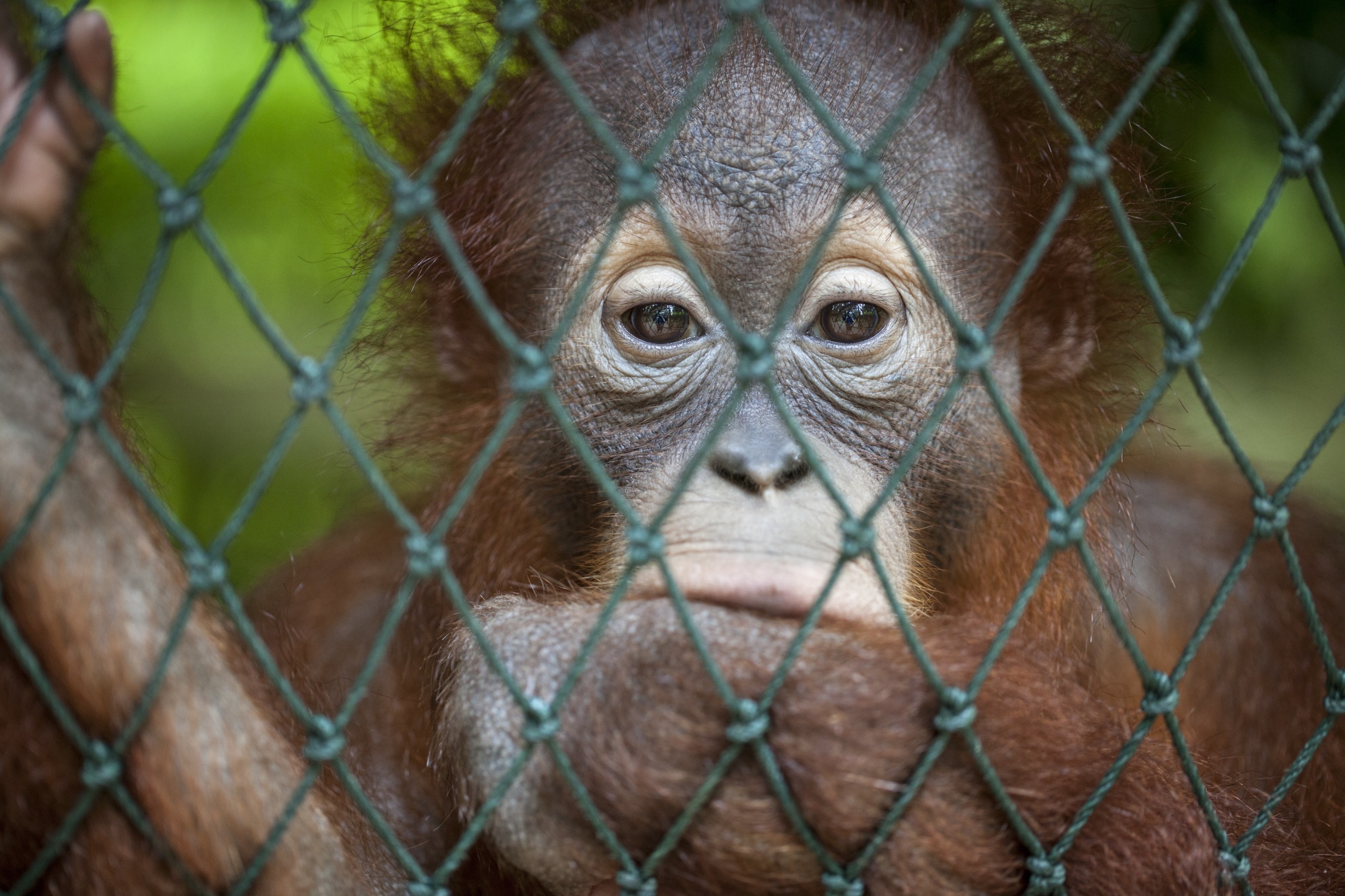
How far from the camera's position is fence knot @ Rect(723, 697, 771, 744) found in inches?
46.1

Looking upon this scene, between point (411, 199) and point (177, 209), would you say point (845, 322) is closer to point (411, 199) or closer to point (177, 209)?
point (411, 199)

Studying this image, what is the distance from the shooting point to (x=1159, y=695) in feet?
4.20

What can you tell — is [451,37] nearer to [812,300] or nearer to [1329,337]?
[812,300]

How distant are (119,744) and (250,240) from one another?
9.96ft

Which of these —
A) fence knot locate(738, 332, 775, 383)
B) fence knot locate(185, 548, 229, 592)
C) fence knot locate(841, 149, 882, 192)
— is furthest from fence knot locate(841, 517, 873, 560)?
→ fence knot locate(185, 548, 229, 592)

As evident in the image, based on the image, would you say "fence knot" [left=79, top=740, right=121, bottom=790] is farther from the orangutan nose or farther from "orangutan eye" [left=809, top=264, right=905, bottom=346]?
"orangutan eye" [left=809, top=264, right=905, bottom=346]

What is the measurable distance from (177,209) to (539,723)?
1.91 feet

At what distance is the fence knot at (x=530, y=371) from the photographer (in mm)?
1128

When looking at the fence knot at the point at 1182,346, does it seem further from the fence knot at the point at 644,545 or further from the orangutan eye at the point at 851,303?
the orangutan eye at the point at 851,303

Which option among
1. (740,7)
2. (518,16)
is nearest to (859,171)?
(740,7)

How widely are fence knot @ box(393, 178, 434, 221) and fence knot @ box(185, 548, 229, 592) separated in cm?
36

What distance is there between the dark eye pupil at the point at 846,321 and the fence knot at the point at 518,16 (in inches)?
34.5

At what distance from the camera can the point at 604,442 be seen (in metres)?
1.94

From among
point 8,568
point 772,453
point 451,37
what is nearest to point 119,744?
point 8,568
